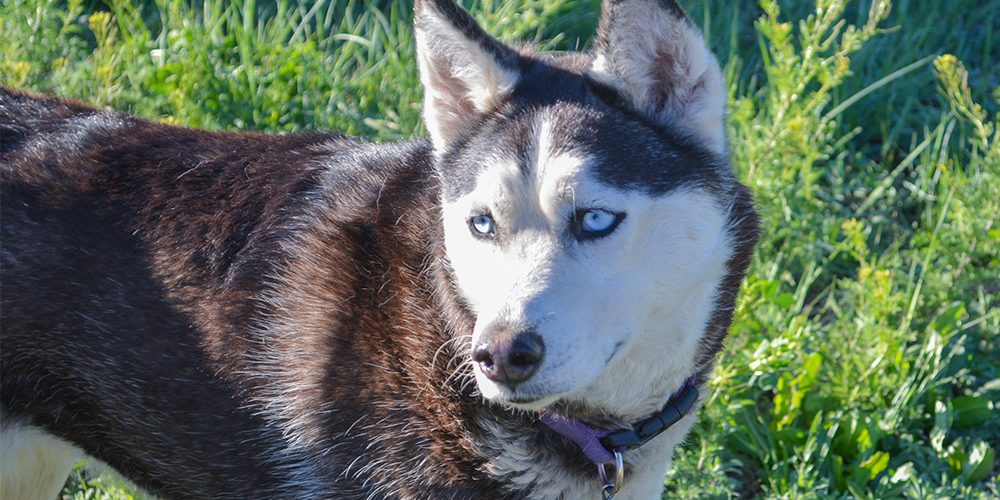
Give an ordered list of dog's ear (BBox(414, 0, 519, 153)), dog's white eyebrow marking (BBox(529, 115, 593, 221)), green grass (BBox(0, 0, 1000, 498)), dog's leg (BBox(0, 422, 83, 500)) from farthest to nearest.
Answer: green grass (BBox(0, 0, 1000, 498)) → dog's leg (BBox(0, 422, 83, 500)) → dog's ear (BBox(414, 0, 519, 153)) → dog's white eyebrow marking (BBox(529, 115, 593, 221))

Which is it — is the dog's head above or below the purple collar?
above

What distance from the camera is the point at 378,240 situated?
8.91ft

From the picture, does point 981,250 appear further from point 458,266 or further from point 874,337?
point 458,266

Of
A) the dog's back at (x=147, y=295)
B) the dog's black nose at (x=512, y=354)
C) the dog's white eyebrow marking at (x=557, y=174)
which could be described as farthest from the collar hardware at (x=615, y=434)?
the dog's back at (x=147, y=295)

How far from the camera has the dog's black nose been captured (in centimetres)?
219

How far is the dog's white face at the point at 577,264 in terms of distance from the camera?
2.25 meters

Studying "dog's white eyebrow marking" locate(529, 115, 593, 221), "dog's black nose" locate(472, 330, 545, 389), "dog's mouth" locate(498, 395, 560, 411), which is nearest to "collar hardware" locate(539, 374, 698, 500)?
"dog's mouth" locate(498, 395, 560, 411)

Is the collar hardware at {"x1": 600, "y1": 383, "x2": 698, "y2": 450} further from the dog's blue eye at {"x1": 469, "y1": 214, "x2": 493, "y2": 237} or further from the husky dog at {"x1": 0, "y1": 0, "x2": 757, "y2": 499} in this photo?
the dog's blue eye at {"x1": 469, "y1": 214, "x2": 493, "y2": 237}

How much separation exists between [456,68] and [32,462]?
1.51 m

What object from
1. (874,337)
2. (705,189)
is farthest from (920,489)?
(705,189)

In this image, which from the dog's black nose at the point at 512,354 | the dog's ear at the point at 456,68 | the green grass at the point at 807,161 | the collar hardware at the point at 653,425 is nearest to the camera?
the dog's black nose at the point at 512,354

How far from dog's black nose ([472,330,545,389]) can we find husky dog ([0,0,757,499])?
0.10 meters

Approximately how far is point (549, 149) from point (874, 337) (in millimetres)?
1769

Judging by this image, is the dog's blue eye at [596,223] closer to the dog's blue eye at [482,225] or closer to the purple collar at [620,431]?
the dog's blue eye at [482,225]
